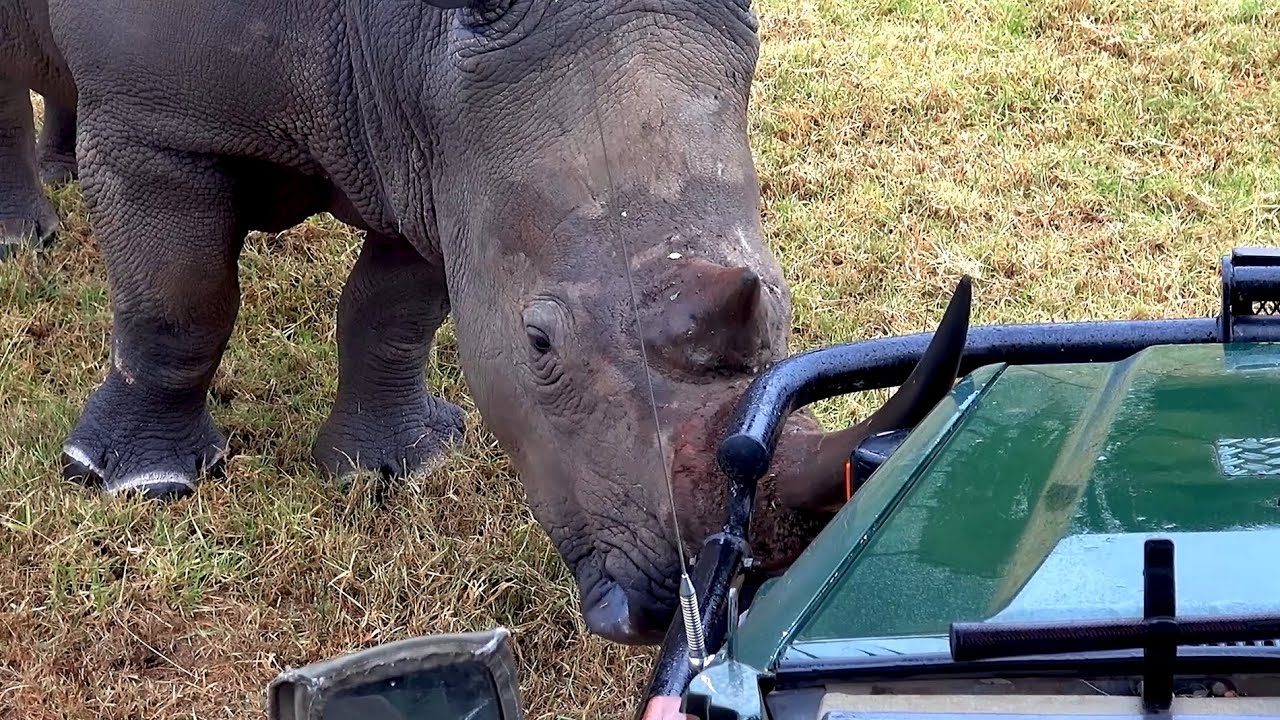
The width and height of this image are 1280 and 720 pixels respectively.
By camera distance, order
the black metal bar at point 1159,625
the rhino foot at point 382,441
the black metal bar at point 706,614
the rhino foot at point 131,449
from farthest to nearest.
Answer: the rhino foot at point 382,441 < the rhino foot at point 131,449 < the black metal bar at point 706,614 < the black metal bar at point 1159,625

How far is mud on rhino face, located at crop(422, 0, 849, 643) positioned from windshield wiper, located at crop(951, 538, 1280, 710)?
3.67 feet

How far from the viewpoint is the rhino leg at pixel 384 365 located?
365 centimetres

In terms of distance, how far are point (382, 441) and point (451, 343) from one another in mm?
687

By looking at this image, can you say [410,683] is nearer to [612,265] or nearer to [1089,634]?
[1089,634]

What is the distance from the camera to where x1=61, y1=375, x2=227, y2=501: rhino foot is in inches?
142

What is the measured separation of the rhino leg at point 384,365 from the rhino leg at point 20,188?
1349 millimetres

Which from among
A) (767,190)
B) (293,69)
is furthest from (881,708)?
(767,190)

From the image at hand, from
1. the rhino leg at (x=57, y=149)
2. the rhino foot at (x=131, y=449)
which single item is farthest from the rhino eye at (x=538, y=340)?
the rhino leg at (x=57, y=149)

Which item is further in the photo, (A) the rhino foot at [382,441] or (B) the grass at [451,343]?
(A) the rhino foot at [382,441]

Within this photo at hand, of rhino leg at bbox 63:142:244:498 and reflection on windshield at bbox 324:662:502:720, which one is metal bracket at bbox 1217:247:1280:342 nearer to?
reflection on windshield at bbox 324:662:502:720

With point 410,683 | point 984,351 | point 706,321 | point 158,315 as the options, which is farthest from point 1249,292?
point 158,315

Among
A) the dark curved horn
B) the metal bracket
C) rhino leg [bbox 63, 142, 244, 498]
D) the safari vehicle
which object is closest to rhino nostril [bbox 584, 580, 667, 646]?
the dark curved horn

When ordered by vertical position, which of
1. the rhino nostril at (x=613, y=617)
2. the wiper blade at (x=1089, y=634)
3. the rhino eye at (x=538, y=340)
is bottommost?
the rhino nostril at (x=613, y=617)

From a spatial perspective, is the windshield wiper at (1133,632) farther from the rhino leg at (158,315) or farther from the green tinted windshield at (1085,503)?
the rhino leg at (158,315)
